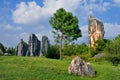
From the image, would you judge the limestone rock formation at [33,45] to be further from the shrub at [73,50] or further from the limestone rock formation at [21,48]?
the shrub at [73,50]

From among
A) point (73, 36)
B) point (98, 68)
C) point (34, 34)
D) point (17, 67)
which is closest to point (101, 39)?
point (34, 34)

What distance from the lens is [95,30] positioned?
94500mm

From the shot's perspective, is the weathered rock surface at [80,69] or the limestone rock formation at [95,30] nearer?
the weathered rock surface at [80,69]

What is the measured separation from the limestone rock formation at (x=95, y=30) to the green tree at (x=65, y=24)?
103 ft

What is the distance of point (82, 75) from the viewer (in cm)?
4334

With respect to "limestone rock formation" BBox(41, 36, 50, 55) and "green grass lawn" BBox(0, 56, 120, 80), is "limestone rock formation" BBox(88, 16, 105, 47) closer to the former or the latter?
"limestone rock formation" BBox(41, 36, 50, 55)

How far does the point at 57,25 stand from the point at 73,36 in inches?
154

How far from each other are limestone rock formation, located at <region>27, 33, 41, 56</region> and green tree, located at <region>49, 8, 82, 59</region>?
1559 centimetres

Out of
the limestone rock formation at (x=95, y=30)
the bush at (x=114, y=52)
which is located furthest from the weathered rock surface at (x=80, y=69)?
the limestone rock formation at (x=95, y=30)

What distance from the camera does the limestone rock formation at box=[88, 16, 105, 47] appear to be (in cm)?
9450

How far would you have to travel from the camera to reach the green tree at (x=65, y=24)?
61719mm

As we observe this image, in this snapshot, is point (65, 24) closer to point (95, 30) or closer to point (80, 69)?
point (80, 69)

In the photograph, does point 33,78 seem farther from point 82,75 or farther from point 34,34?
point 34,34

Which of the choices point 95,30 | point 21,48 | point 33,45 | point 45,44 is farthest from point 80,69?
point 95,30
